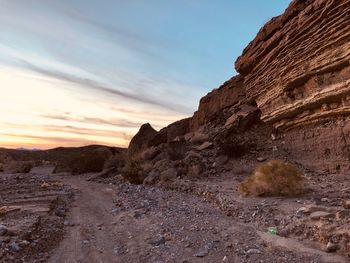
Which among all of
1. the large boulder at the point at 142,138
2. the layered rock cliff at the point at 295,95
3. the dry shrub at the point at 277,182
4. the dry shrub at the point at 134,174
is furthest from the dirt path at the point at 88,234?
the large boulder at the point at 142,138

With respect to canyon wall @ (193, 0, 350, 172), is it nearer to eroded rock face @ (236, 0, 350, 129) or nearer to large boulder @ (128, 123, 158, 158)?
eroded rock face @ (236, 0, 350, 129)

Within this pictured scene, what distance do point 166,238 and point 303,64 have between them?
13.3 m

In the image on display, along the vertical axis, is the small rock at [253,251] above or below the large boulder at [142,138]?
below

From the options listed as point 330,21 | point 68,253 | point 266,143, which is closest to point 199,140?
point 266,143

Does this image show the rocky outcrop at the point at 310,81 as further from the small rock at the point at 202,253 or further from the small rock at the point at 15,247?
the small rock at the point at 15,247

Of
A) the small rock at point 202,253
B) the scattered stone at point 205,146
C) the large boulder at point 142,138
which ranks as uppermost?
the large boulder at point 142,138

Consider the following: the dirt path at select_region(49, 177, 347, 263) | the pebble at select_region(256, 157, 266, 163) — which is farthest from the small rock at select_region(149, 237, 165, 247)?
the pebble at select_region(256, 157, 266, 163)

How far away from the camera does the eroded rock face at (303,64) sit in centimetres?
1705

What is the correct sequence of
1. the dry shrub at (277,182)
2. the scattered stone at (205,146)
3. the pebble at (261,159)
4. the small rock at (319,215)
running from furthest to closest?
the scattered stone at (205,146), the pebble at (261,159), the dry shrub at (277,182), the small rock at (319,215)

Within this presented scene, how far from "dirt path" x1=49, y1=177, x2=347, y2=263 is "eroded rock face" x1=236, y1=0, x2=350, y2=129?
8.17 m

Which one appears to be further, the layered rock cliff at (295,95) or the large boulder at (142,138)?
the large boulder at (142,138)

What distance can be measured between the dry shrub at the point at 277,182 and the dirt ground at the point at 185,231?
63 centimetres

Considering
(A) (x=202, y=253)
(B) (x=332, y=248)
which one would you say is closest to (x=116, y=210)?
(A) (x=202, y=253)

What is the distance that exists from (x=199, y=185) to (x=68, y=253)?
10.3m
